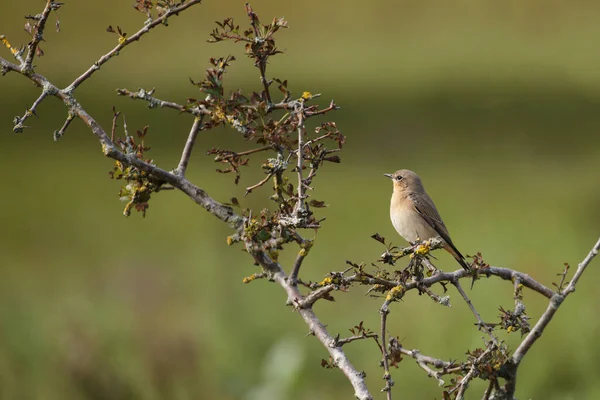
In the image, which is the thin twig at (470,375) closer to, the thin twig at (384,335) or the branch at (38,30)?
the thin twig at (384,335)

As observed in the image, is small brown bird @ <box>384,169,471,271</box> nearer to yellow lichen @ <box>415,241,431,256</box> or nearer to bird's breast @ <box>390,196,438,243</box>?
bird's breast @ <box>390,196,438,243</box>

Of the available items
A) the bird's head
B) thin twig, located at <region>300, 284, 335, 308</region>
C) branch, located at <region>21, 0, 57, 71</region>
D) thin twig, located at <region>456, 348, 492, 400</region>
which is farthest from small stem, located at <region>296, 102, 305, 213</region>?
the bird's head

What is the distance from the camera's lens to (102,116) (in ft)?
32.6

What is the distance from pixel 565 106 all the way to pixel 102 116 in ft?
18.2

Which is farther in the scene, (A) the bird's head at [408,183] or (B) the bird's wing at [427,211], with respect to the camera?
(A) the bird's head at [408,183]

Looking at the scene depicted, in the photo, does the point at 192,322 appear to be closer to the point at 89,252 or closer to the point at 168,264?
the point at 168,264

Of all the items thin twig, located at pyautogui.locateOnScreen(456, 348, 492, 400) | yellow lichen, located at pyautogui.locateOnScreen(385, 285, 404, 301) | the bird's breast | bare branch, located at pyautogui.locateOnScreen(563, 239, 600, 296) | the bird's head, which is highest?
the bird's head

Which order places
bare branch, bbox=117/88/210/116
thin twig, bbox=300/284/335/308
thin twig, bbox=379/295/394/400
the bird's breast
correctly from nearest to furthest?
thin twig, bbox=379/295/394/400 < thin twig, bbox=300/284/335/308 < bare branch, bbox=117/88/210/116 < the bird's breast

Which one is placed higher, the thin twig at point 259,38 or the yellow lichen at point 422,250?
the thin twig at point 259,38

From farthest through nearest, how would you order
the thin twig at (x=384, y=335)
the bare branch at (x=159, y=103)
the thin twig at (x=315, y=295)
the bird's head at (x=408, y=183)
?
1. the bird's head at (x=408, y=183)
2. the bare branch at (x=159, y=103)
3. the thin twig at (x=315, y=295)
4. the thin twig at (x=384, y=335)

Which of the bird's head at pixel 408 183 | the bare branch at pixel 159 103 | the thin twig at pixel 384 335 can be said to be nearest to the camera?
the thin twig at pixel 384 335

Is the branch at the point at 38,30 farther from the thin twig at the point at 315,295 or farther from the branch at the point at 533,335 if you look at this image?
the branch at the point at 533,335

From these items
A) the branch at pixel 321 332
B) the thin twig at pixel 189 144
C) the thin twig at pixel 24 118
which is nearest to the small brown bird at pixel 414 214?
the branch at pixel 321 332

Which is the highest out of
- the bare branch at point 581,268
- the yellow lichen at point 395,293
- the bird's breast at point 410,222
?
the bird's breast at point 410,222
